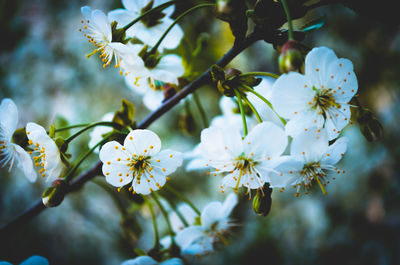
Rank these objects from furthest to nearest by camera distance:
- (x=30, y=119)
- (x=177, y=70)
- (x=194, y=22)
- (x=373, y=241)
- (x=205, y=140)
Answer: (x=30, y=119) < (x=194, y=22) < (x=373, y=241) < (x=177, y=70) < (x=205, y=140)

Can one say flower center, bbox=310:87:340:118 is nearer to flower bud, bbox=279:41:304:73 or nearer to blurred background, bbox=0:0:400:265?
flower bud, bbox=279:41:304:73

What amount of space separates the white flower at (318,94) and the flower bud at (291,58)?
0.8 inches

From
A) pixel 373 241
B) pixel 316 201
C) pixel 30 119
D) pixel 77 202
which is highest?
pixel 30 119

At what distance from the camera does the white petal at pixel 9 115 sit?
0.56 meters

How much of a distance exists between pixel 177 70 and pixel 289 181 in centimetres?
32

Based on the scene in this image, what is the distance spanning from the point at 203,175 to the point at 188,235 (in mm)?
1286

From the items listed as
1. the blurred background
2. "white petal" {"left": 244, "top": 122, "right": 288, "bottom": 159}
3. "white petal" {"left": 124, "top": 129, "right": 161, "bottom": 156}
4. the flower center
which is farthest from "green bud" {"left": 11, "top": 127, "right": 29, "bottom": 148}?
the blurred background

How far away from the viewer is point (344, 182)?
1.72 metres

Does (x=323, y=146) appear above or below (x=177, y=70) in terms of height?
below

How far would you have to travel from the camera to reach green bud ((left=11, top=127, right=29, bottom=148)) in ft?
1.87

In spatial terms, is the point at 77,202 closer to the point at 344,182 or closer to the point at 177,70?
the point at 177,70

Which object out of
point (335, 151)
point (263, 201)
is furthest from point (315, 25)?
point (263, 201)

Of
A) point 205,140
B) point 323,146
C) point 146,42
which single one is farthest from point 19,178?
point 323,146

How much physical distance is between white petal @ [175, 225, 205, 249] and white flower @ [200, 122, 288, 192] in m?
0.17
